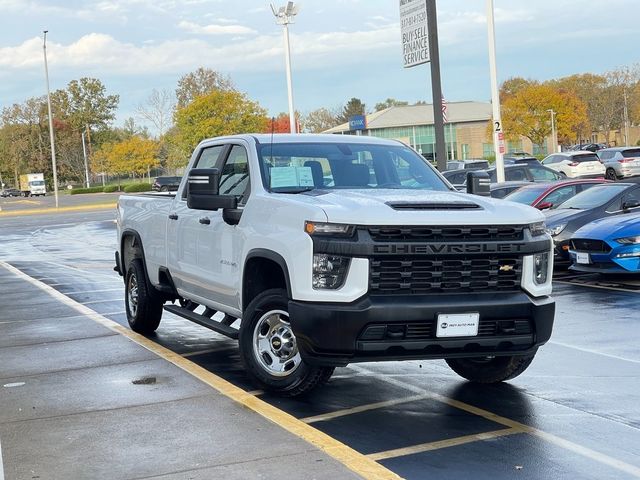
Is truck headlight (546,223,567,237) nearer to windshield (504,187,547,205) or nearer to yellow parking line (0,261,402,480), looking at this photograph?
windshield (504,187,547,205)

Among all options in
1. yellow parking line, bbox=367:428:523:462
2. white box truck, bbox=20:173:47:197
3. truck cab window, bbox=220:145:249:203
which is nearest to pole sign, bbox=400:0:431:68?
truck cab window, bbox=220:145:249:203

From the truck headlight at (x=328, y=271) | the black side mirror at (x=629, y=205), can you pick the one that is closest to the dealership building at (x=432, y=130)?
the black side mirror at (x=629, y=205)

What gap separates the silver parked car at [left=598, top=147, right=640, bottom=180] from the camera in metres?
44.2

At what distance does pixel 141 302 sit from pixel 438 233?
16.3 ft

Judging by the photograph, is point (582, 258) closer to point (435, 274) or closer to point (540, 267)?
point (540, 267)

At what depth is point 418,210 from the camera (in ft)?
21.2

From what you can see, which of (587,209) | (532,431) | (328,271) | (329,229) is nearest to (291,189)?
(329,229)

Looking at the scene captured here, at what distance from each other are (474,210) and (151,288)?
15.6ft

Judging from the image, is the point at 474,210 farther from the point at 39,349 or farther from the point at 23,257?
the point at 23,257

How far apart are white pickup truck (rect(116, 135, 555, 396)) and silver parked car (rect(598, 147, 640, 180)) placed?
1512 inches

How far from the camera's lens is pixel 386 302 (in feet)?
20.6

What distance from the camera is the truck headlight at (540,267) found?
673cm

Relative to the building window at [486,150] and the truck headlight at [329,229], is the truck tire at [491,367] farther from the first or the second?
the building window at [486,150]

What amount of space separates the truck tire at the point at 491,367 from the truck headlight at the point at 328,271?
5.15 feet
